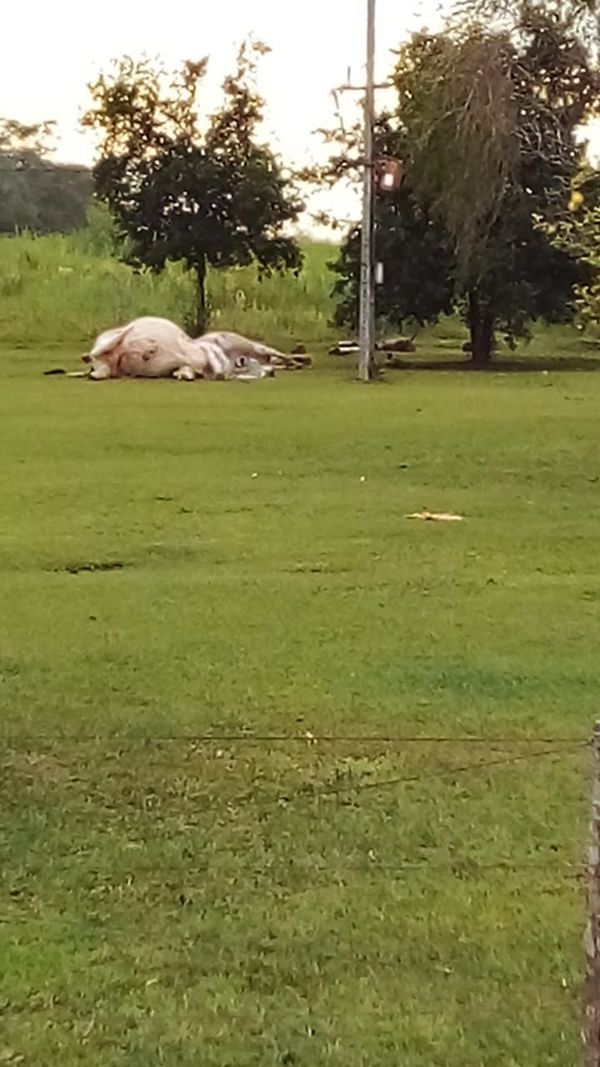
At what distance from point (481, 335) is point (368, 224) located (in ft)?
13.1

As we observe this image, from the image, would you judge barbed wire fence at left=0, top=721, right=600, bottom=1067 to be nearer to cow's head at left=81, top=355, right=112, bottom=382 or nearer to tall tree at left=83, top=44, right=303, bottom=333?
cow's head at left=81, top=355, right=112, bottom=382

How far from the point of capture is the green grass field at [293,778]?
365 cm

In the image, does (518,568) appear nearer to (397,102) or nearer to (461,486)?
(461,486)

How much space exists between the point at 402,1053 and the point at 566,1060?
298 millimetres

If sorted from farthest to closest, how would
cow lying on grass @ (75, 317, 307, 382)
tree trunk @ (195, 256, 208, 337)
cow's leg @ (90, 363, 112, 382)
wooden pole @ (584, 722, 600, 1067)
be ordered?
tree trunk @ (195, 256, 208, 337) < cow lying on grass @ (75, 317, 307, 382) < cow's leg @ (90, 363, 112, 382) < wooden pole @ (584, 722, 600, 1067)

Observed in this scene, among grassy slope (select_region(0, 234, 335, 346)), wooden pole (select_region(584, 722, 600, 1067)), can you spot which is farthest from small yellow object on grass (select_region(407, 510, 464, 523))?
grassy slope (select_region(0, 234, 335, 346))

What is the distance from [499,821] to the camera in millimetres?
4766

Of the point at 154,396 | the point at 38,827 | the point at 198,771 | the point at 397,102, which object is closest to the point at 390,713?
the point at 198,771

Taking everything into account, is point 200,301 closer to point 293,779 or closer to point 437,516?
point 437,516

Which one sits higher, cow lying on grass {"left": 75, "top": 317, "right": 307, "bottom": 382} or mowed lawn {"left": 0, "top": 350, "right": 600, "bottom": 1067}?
mowed lawn {"left": 0, "top": 350, "right": 600, "bottom": 1067}

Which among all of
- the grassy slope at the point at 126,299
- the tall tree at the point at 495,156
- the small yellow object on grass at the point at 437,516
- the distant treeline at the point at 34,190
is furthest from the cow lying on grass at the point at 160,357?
the distant treeline at the point at 34,190

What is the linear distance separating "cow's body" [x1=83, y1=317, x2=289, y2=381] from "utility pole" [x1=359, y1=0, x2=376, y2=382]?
142 cm

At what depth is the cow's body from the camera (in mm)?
24922

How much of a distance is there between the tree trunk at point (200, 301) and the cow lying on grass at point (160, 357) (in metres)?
6.87
